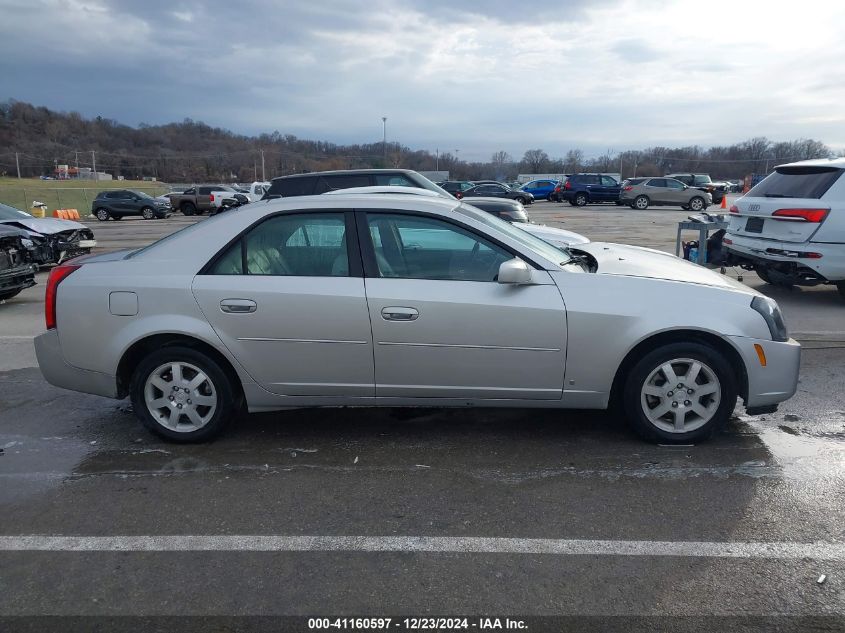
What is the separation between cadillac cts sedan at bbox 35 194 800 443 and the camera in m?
4.06

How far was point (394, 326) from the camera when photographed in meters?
4.08

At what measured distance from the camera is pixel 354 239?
14.0 feet

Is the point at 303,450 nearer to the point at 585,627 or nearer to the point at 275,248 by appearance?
the point at 275,248

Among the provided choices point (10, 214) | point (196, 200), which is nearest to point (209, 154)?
point (196, 200)

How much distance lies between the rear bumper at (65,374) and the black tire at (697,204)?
35.4m

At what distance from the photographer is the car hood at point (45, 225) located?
41.2 ft

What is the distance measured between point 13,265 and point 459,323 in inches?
310

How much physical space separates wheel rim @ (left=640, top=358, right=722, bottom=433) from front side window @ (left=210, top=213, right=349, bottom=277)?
82.3 inches

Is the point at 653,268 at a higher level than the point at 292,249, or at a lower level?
lower

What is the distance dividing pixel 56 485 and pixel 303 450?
56.7 inches

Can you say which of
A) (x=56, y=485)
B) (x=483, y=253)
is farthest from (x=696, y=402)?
(x=56, y=485)

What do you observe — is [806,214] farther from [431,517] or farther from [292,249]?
[431,517]

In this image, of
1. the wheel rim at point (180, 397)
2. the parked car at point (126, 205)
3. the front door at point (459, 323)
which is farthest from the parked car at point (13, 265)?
the parked car at point (126, 205)

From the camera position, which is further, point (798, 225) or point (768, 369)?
point (798, 225)
